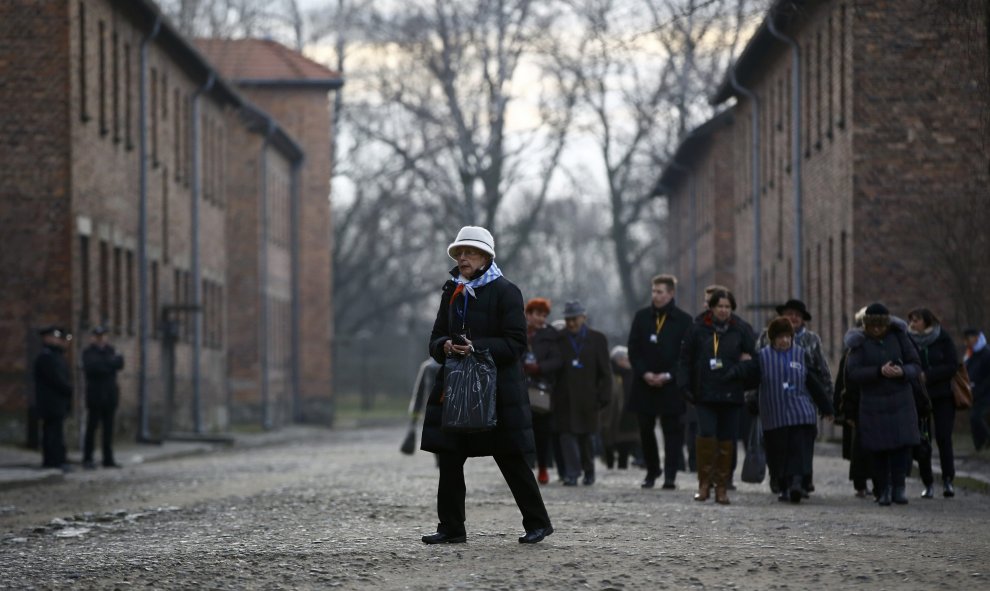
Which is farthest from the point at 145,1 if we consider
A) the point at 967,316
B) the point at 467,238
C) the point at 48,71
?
the point at 467,238

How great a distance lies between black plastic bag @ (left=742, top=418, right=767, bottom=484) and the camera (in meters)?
18.0

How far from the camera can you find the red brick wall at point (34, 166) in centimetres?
3155

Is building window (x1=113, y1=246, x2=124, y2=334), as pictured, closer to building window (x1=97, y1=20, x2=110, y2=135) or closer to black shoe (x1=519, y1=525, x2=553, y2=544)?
building window (x1=97, y1=20, x2=110, y2=135)

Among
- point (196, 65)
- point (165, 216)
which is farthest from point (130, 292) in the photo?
point (196, 65)

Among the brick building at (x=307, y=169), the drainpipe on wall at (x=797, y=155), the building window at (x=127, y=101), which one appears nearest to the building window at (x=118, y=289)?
the building window at (x=127, y=101)

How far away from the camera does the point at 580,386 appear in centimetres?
2006

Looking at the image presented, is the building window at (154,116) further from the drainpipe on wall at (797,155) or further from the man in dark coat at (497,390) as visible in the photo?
the man in dark coat at (497,390)

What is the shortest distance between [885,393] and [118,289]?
22.3m

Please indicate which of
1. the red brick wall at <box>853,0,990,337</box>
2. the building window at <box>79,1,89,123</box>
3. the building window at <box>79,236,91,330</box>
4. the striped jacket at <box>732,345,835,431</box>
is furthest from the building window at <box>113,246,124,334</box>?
the striped jacket at <box>732,345,835,431</box>

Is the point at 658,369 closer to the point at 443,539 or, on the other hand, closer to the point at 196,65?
the point at 443,539

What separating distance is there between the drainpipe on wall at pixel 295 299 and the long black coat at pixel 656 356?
145 feet

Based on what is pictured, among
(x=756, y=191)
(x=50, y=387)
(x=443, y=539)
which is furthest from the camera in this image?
(x=756, y=191)

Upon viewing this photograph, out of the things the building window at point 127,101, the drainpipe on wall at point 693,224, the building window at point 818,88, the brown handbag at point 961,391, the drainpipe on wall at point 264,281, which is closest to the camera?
the brown handbag at point 961,391

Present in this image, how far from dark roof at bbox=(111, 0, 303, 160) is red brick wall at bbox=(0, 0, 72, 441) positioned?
4.22m
